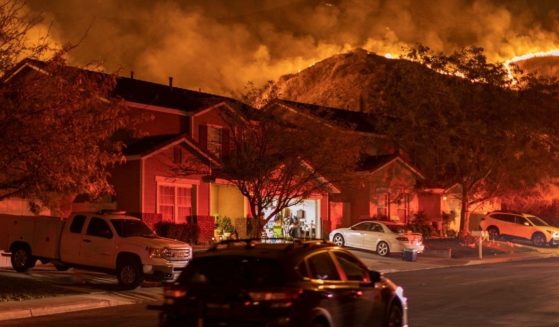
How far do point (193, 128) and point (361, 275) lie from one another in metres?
26.4

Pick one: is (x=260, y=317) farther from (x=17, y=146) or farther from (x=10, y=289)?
(x=10, y=289)

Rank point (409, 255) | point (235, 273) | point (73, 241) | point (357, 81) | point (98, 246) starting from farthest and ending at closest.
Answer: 1. point (357, 81)
2. point (409, 255)
3. point (73, 241)
4. point (98, 246)
5. point (235, 273)

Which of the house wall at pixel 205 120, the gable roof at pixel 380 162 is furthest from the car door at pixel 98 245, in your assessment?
the gable roof at pixel 380 162

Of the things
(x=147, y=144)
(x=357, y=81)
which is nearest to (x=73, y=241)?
(x=147, y=144)

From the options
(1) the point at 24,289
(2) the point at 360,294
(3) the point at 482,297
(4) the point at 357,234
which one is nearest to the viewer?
(2) the point at 360,294

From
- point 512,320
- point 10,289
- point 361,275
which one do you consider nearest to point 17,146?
point 10,289

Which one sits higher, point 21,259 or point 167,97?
point 167,97

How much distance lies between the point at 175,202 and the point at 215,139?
216 inches

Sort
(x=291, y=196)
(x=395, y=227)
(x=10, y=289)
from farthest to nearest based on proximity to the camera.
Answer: (x=395, y=227)
(x=291, y=196)
(x=10, y=289)

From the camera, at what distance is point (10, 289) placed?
1862 cm

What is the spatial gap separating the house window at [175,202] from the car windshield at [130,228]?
10186 mm

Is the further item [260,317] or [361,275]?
[361,275]

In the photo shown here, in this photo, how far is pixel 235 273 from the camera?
29.9ft

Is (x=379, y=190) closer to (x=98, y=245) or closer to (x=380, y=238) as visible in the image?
(x=380, y=238)
